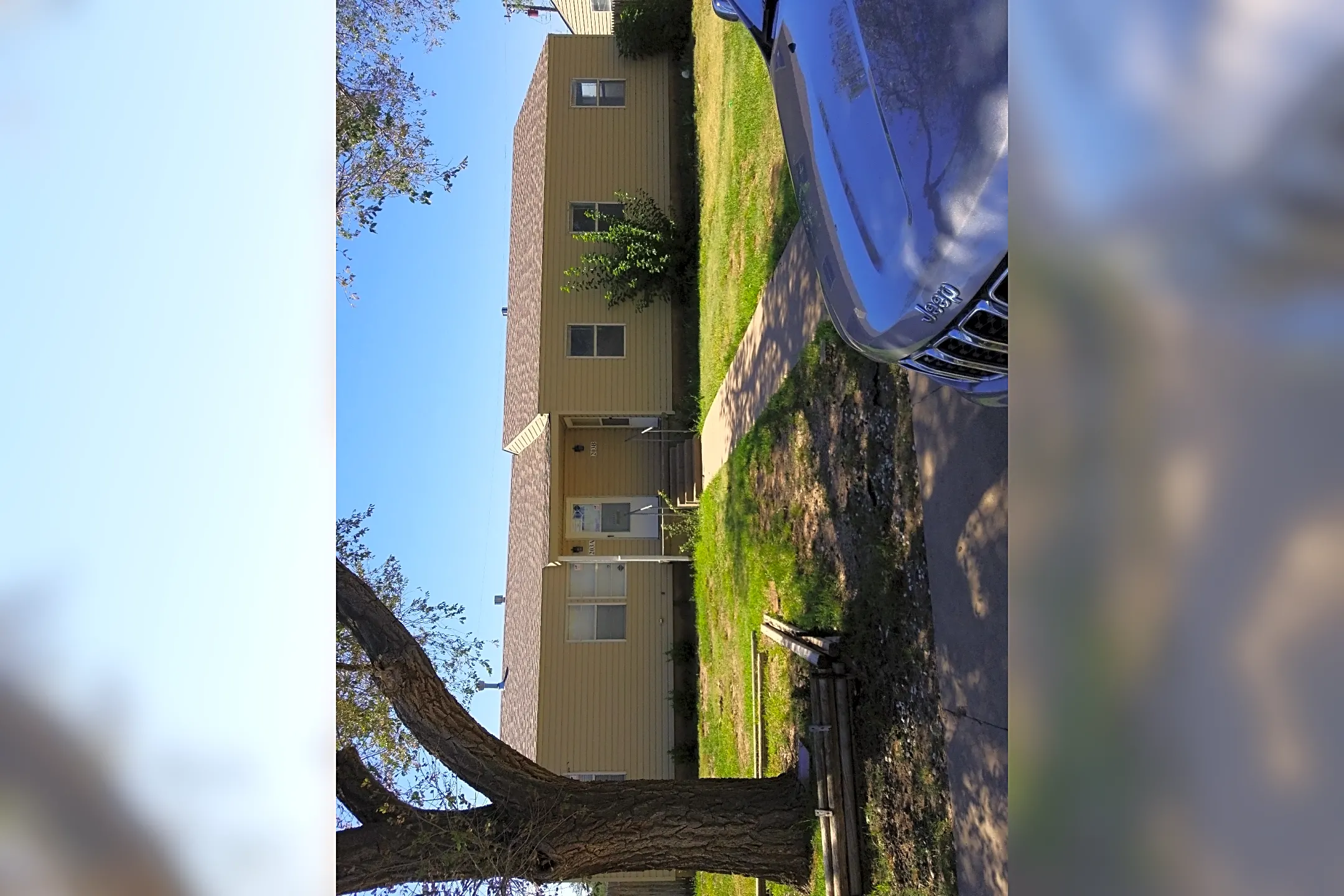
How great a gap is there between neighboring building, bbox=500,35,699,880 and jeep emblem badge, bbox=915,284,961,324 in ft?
36.3

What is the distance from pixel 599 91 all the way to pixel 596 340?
5499mm

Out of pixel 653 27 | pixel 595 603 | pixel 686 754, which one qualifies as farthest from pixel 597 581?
pixel 653 27

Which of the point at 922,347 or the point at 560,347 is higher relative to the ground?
the point at 560,347

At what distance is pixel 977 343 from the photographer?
4164mm

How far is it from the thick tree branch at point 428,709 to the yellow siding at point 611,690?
8759mm

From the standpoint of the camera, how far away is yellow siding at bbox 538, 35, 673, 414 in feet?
53.3

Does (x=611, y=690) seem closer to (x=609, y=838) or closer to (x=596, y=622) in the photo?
(x=596, y=622)

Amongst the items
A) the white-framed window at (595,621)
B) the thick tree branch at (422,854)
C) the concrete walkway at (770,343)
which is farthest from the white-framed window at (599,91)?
the thick tree branch at (422,854)
